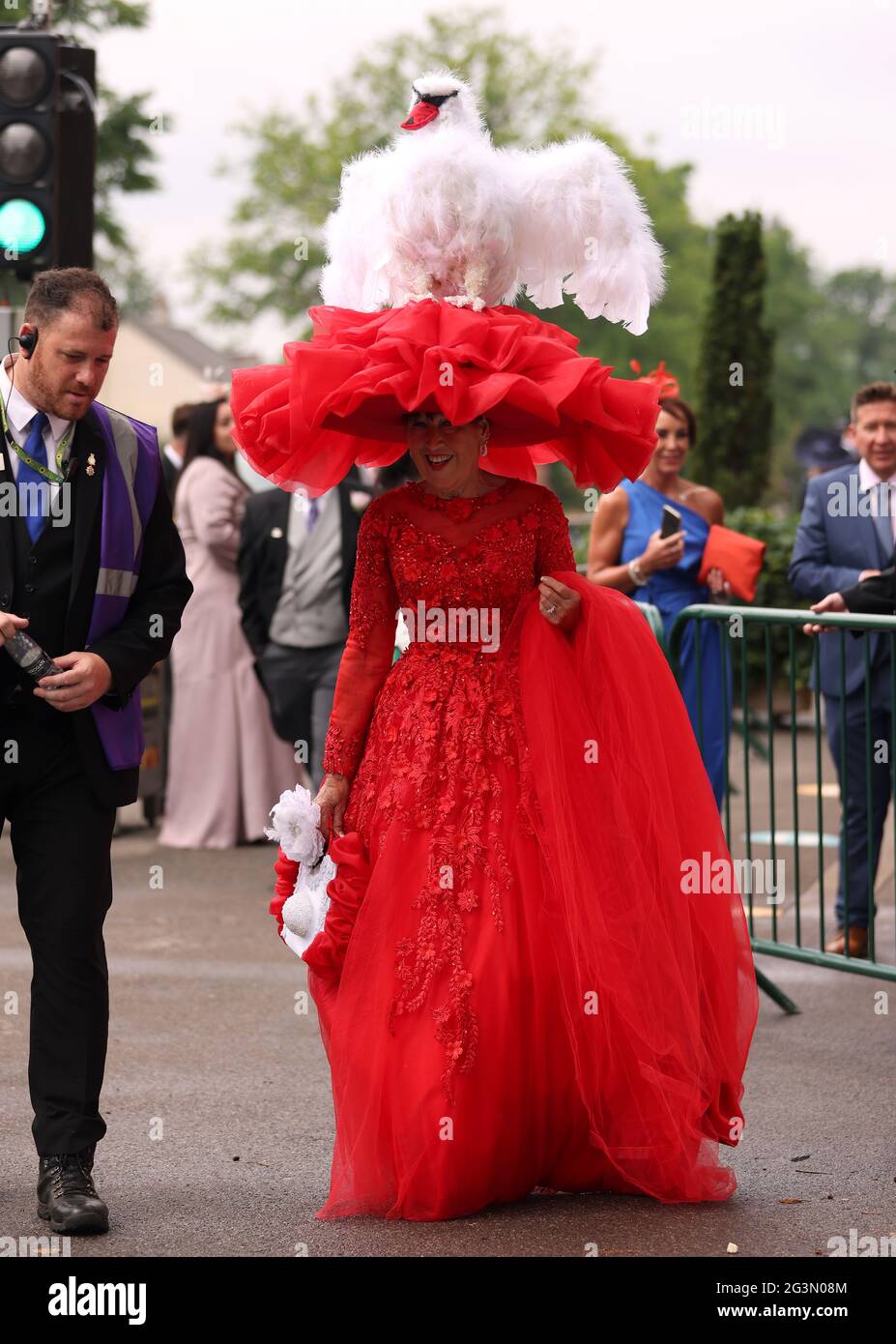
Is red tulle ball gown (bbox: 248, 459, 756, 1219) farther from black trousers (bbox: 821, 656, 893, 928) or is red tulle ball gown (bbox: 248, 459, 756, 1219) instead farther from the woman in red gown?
black trousers (bbox: 821, 656, 893, 928)

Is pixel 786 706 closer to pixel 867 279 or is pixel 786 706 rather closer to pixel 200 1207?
pixel 200 1207

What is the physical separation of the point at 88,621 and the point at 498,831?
1109mm

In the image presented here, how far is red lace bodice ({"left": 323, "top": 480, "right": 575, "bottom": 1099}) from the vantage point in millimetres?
4785

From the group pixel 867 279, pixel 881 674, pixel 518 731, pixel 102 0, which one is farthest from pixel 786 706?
pixel 867 279

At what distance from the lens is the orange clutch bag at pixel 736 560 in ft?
26.7

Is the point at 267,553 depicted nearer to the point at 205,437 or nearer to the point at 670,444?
the point at 205,437

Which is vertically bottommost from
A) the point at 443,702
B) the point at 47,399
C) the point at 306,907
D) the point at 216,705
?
the point at 306,907

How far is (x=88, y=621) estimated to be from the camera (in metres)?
4.80

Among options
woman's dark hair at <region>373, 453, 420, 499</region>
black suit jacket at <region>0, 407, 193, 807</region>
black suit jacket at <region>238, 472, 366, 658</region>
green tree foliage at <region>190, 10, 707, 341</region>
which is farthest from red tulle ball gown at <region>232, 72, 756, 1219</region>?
green tree foliage at <region>190, 10, 707, 341</region>

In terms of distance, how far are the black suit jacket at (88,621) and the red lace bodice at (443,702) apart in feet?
1.67

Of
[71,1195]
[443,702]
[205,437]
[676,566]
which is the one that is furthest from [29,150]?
[71,1195]

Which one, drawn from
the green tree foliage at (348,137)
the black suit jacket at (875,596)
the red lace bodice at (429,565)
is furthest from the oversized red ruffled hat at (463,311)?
the green tree foliage at (348,137)

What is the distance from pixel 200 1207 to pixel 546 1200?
84 centimetres

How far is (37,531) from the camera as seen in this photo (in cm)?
472
